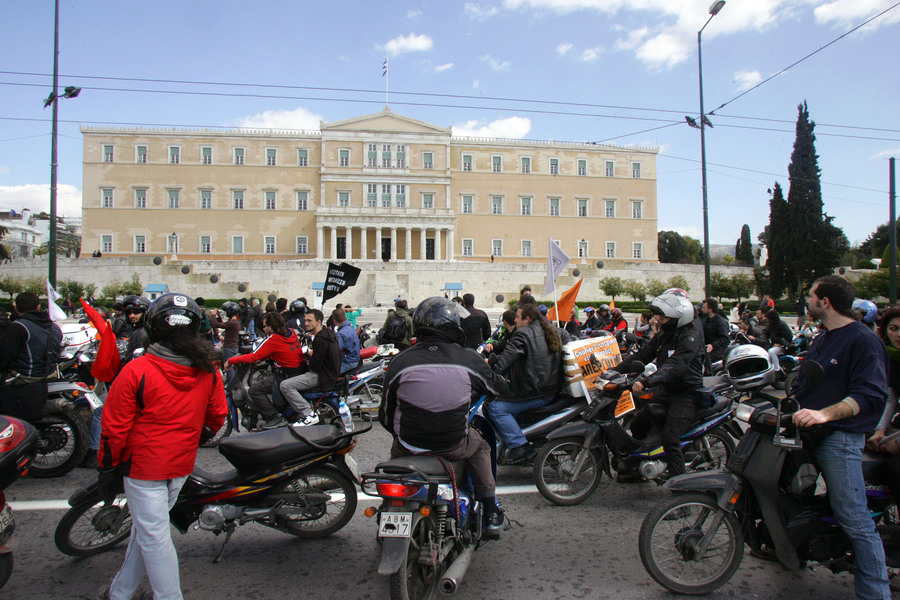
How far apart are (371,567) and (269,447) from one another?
0.95m

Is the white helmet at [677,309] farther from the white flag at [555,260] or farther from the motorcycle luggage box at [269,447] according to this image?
the white flag at [555,260]

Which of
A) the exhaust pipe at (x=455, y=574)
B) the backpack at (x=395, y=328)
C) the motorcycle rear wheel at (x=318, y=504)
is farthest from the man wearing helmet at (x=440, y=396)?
the backpack at (x=395, y=328)

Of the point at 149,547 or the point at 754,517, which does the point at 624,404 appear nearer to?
the point at 754,517

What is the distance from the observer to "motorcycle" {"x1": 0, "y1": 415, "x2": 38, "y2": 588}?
9.61ft

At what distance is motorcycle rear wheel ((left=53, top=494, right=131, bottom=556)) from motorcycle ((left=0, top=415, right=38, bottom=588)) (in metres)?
0.33

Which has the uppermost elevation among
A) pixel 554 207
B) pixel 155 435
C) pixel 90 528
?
pixel 554 207

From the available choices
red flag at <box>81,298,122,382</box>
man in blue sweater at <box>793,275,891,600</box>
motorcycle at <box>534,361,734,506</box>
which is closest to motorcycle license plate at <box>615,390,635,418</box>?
motorcycle at <box>534,361,734,506</box>

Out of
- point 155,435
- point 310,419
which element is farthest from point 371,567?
point 310,419

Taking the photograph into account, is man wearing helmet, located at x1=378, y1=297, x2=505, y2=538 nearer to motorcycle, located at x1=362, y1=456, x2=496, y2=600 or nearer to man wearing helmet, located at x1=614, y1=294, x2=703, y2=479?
motorcycle, located at x1=362, y1=456, x2=496, y2=600

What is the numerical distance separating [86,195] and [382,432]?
55.8 m

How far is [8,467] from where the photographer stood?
2.96 meters

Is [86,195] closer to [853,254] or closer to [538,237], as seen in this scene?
[538,237]

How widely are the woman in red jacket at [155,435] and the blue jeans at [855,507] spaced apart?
10.4 feet

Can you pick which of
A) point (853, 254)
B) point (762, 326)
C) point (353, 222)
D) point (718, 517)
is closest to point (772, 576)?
point (718, 517)
